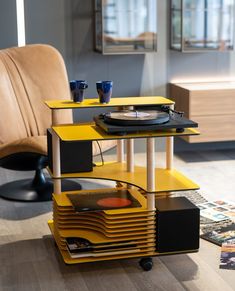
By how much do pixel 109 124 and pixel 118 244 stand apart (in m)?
0.62

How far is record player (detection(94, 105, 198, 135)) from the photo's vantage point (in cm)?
301

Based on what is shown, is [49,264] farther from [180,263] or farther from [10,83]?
[10,83]

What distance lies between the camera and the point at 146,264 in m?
3.19

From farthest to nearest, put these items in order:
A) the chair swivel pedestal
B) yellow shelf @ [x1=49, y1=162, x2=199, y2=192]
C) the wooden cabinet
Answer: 1. the wooden cabinet
2. the chair swivel pedestal
3. yellow shelf @ [x1=49, y1=162, x2=199, y2=192]

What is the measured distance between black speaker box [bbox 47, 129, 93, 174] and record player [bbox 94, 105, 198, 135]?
0.24 m

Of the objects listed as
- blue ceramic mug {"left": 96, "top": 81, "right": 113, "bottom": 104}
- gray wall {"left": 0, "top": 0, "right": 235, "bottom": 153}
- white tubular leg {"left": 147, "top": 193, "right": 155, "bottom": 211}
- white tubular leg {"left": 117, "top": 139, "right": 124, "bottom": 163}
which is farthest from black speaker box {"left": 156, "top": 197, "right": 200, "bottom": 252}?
gray wall {"left": 0, "top": 0, "right": 235, "bottom": 153}

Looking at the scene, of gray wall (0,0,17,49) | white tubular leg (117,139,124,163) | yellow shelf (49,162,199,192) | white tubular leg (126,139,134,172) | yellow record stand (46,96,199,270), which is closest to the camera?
yellow record stand (46,96,199,270)

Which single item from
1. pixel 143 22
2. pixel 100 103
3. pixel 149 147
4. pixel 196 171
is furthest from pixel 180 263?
pixel 143 22

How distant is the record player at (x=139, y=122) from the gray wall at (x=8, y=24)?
2349 millimetres

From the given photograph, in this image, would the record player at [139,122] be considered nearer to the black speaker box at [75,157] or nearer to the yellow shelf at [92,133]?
the yellow shelf at [92,133]

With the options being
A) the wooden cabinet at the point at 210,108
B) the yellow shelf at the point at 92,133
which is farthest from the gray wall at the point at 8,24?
the yellow shelf at the point at 92,133

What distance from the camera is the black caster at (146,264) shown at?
319 centimetres

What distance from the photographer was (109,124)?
3111mm

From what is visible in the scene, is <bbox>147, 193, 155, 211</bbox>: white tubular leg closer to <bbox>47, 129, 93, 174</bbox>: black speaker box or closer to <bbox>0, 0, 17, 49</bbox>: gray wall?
<bbox>47, 129, 93, 174</bbox>: black speaker box
